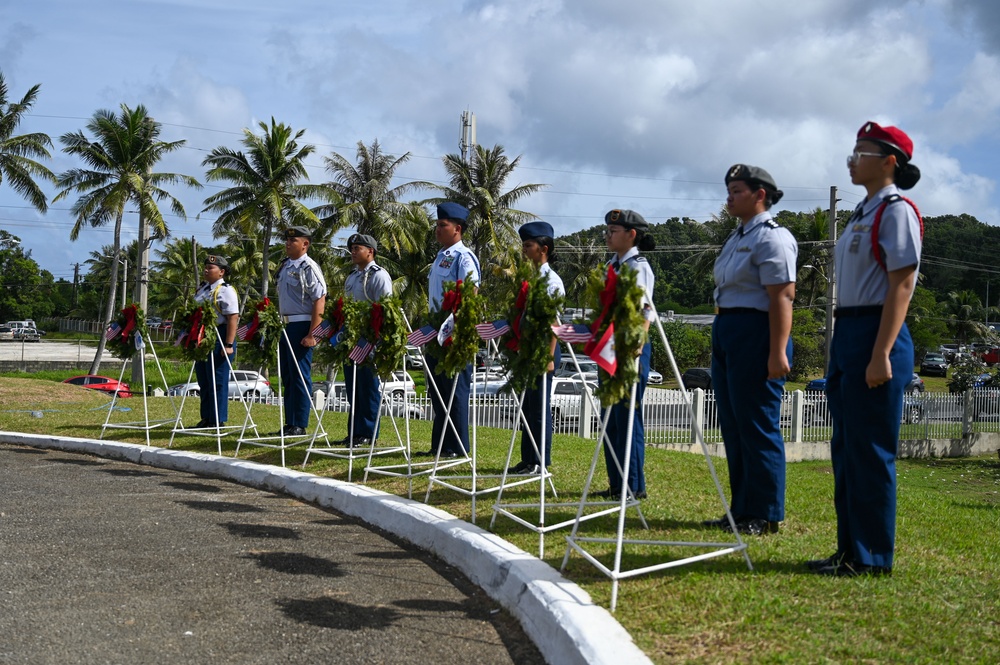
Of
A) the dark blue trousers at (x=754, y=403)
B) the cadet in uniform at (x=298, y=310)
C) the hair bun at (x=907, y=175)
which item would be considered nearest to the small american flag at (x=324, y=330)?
the cadet in uniform at (x=298, y=310)

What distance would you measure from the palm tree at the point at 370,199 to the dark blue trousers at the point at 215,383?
34.4m

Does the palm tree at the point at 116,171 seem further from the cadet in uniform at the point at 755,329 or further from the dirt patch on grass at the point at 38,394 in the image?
the cadet in uniform at the point at 755,329

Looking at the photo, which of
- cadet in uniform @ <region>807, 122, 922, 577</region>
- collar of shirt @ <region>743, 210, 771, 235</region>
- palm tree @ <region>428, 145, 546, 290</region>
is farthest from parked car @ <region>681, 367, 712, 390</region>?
cadet in uniform @ <region>807, 122, 922, 577</region>

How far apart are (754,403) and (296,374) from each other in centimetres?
587

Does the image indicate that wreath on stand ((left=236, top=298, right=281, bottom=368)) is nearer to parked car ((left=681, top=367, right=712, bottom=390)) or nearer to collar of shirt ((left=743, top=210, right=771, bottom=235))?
collar of shirt ((left=743, top=210, right=771, bottom=235))

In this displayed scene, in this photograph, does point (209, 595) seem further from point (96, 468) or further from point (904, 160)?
point (96, 468)

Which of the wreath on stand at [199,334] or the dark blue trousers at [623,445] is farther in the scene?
the wreath on stand at [199,334]

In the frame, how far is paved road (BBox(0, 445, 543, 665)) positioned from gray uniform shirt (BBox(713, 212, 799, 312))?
216 cm

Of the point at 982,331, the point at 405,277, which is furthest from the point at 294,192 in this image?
the point at 982,331

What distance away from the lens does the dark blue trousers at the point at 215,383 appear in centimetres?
1080

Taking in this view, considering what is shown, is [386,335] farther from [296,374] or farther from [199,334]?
[199,334]

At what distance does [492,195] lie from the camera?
160ft

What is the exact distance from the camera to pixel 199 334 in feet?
33.4

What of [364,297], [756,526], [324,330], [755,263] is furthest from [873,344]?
[364,297]
